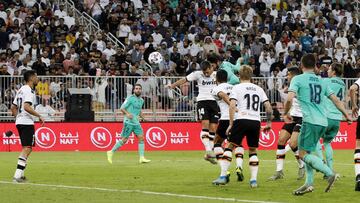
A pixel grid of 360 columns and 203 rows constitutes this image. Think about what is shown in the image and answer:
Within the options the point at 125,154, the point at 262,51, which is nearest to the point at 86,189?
the point at 125,154

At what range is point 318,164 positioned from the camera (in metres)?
16.3

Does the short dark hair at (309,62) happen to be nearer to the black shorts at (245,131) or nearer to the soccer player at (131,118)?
the black shorts at (245,131)

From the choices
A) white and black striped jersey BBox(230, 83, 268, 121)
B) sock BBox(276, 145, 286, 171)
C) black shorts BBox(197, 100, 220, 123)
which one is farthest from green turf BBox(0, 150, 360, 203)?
white and black striped jersey BBox(230, 83, 268, 121)

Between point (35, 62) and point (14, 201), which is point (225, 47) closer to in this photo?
point (35, 62)

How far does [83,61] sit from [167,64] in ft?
12.6

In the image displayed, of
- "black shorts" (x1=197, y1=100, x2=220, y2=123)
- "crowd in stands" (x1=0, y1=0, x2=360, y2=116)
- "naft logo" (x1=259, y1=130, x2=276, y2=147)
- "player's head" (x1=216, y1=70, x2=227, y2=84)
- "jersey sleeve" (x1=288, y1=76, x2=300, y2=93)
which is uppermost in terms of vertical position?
"crowd in stands" (x1=0, y1=0, x2=360, y2=116)

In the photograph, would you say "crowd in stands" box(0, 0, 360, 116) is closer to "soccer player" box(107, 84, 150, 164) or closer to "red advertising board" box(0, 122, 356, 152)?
"red advertising board" box(0, 122, 356, 152)

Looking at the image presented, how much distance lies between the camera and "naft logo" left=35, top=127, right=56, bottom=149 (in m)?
34.3

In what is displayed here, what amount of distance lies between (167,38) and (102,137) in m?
8.02

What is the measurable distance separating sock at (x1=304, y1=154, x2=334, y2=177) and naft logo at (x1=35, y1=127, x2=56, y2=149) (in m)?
19.2

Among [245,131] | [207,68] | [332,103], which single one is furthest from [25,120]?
[332,103]

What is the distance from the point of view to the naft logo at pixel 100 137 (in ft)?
115

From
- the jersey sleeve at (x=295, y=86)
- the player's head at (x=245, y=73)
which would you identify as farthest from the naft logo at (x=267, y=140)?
the jersey sleeve at (x=295, y=86)

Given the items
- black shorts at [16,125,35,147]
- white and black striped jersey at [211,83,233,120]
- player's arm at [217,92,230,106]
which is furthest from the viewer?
black shorts at [16,125,35,147]
